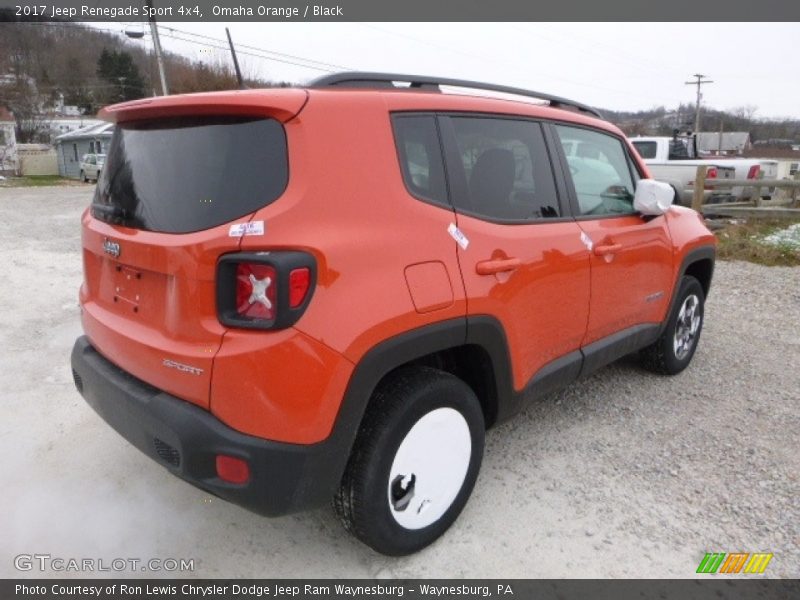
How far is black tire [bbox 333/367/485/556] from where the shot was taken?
7.06 ft

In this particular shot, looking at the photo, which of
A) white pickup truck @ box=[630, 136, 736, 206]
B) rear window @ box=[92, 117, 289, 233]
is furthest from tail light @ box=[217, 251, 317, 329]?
white pickup truck @ box=[630, 136, 736, 206]

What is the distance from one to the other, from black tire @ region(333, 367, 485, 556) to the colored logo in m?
1.06

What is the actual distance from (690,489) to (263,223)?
241cm

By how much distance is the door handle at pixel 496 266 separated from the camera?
7.73ft

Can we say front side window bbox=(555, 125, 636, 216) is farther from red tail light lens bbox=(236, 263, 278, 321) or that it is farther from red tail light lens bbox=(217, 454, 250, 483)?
red tail light lens bbox=(217, 454, 250, 483)

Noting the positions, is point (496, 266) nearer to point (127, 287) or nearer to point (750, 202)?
point (127, 287)

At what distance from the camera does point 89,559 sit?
238cm

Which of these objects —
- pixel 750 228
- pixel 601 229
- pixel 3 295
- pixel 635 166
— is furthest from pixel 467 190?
pixel 750 228

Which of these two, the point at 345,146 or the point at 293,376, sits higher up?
the point at 345,146

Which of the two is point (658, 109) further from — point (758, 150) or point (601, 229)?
point (601, 229)

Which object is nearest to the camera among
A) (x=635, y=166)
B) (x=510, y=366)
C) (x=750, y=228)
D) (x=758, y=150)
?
(x=510, y=366)

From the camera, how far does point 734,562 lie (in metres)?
2.41

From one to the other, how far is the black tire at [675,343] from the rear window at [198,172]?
121 inches
